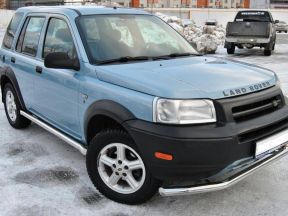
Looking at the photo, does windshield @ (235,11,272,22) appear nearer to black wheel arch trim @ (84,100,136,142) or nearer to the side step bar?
the side step bar

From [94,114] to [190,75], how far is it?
0.91 metres

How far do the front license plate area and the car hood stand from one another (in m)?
0.42

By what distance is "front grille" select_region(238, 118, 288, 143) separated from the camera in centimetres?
318

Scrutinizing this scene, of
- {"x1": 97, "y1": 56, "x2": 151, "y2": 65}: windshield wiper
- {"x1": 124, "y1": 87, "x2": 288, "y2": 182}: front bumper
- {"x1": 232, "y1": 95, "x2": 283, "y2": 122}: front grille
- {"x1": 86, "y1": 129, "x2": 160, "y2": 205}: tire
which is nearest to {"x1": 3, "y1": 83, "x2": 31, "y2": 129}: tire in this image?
{"x1": 97, "y1": 56, "x2": 151, "y2": 65}: windshield wiper

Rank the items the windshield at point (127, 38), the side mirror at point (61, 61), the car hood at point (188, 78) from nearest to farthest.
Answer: the car hood at point (188, 78) → the side mirror at point (61, 61) → the windshield at point (127, 38)

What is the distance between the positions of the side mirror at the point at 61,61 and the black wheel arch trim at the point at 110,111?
48cm

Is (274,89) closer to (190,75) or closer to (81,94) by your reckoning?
(190,75)

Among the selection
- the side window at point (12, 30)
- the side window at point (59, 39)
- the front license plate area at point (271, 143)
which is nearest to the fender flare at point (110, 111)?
the side window at point (59, 39)

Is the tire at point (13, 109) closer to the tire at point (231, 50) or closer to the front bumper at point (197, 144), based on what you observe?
the front bumper at point (197, 144)

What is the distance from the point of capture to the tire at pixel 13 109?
5.52 metres

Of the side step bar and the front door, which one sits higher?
the front door

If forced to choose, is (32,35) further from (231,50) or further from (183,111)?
(231,50)

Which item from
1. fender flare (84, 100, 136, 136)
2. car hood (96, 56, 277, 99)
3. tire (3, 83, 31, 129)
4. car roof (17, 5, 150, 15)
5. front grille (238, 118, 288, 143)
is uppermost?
car roof (17, 5, 150, 15)

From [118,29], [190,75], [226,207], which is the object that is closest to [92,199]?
[226,207]
